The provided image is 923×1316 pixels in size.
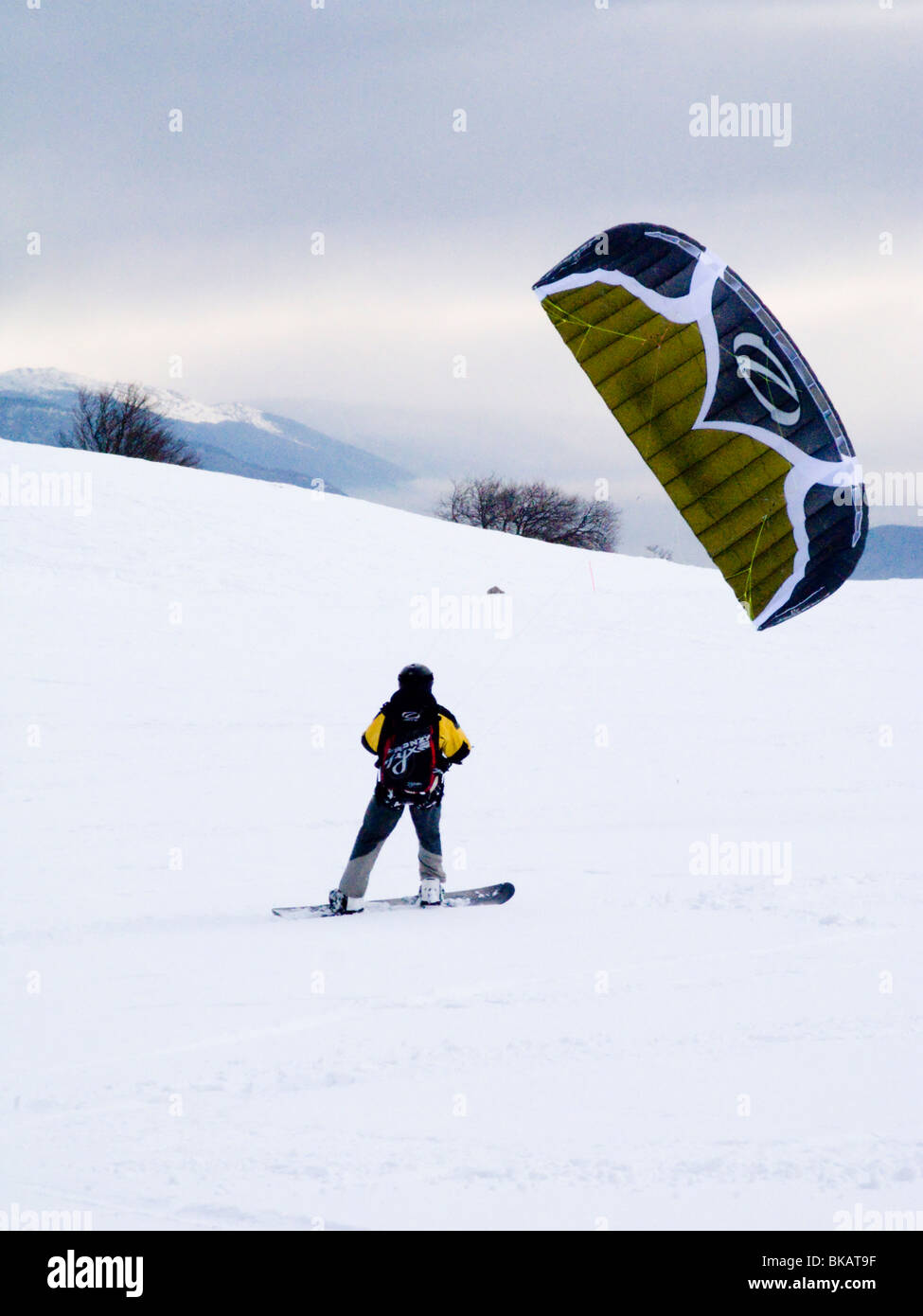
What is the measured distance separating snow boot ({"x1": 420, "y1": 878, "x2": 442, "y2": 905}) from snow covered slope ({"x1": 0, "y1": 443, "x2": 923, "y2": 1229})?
0.14 metres

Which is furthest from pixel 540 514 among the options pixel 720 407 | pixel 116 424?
pixel 720 407

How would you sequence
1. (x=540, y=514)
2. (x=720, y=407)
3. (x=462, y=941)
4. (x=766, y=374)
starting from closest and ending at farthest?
(x=462, y=941) < (x=766, y=374) < (x=720, y=407) < (x=540, y=514)

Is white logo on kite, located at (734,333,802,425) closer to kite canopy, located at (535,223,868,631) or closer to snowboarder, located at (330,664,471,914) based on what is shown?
kite canopy, located at (535,223,868,631)

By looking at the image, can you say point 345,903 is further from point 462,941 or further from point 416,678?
point 416,678

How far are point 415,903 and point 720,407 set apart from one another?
4843mm

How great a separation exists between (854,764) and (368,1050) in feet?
35.7

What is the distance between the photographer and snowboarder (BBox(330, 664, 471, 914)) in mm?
7754

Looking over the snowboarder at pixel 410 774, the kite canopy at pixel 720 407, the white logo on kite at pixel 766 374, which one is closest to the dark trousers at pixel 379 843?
the snowboarder at pixel 410 774

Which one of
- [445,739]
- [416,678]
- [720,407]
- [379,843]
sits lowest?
[379,843]

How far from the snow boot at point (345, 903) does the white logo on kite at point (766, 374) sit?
501 centimetres

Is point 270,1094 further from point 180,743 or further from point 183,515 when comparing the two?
point 183,515

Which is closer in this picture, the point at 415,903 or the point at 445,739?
the point at 445,739

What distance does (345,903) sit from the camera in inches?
309

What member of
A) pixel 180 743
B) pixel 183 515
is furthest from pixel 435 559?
pixel 180 743
